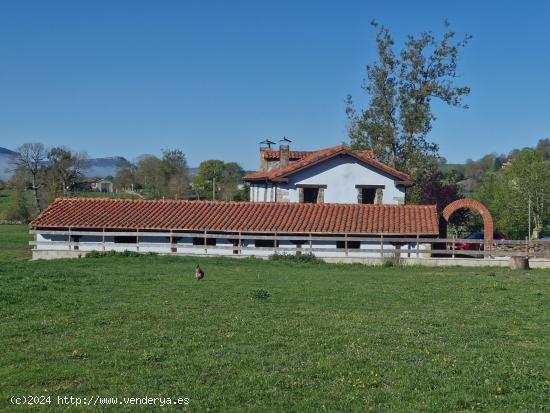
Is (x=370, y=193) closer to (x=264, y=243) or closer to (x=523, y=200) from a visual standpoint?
(x=264, y=243)

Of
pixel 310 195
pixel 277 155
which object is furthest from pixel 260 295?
pixel 277 155

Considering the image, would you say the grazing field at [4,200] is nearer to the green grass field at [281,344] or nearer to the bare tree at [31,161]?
the bare tree at [31,161]

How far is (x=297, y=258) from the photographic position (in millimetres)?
33250

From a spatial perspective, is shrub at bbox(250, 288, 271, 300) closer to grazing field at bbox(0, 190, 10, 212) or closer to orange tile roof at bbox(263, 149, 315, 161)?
orange tile roof at bbox(263, 149, 315, 161)

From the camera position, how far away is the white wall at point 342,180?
142ft

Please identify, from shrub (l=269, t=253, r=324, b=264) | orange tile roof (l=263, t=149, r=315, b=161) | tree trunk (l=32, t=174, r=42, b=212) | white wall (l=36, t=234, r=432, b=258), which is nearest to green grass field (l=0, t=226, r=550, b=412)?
shrub (l=269, t=253, r=324, b=264)

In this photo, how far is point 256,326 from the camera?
13984 millimetres

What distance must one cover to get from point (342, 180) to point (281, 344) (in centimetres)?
3160

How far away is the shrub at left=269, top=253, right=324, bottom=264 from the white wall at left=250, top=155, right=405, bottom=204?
10.3 meters

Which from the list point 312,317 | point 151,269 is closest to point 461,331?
point 312,317

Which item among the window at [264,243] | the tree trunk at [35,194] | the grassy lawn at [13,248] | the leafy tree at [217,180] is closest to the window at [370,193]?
the window at [264,243]

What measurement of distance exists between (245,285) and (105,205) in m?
20.1

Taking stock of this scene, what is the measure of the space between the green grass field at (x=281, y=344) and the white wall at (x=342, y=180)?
2093 cm

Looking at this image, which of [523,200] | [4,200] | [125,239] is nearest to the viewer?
[125,239]
